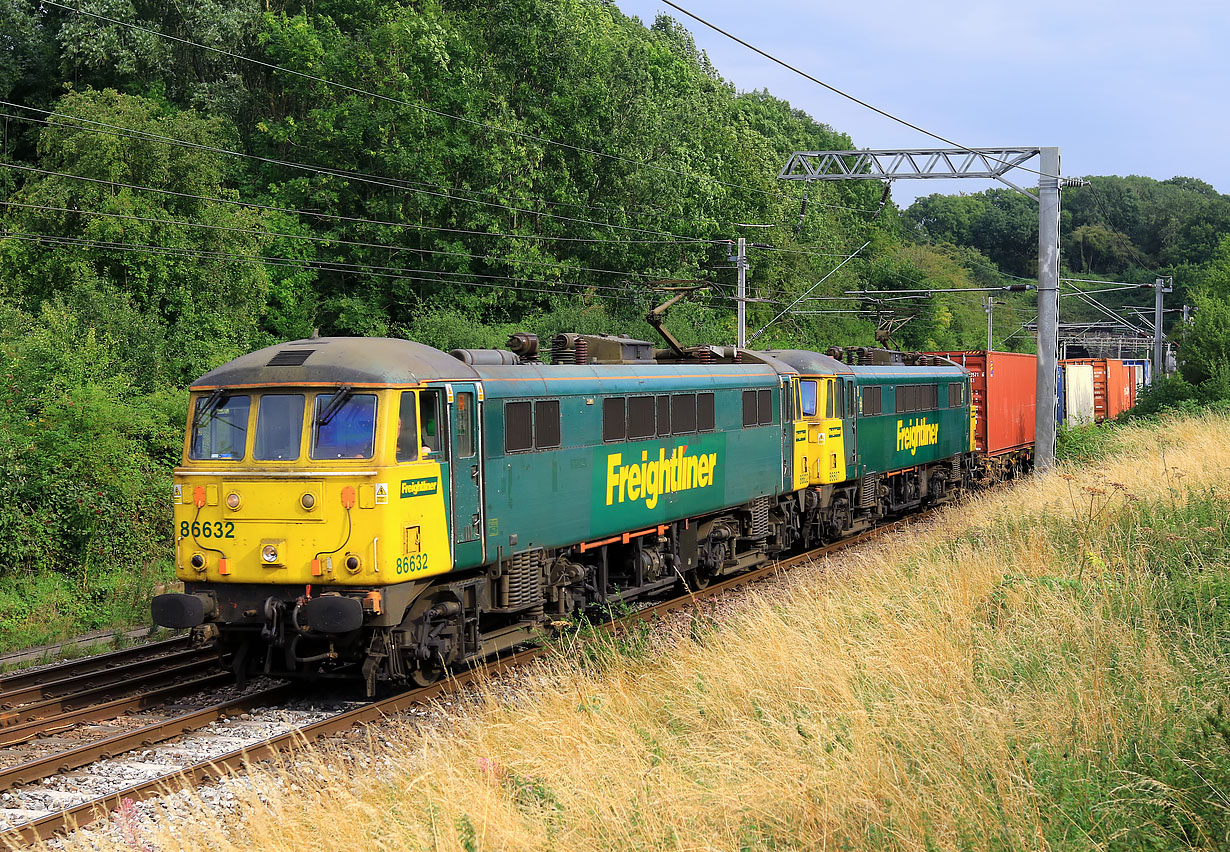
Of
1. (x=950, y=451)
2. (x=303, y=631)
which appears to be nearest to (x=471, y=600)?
(x=303, y=631)

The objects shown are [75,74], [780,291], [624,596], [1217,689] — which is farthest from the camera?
A: [780,291]

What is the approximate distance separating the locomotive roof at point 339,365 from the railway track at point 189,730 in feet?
9.14

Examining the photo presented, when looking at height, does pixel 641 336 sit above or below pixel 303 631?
above

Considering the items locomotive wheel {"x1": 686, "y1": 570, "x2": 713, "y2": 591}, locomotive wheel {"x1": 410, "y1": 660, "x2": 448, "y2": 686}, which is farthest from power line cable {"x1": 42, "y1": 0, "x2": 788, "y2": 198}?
locomotive wheel {"x1": 410, "y1": 660, "x2": 448, "y2": 686}

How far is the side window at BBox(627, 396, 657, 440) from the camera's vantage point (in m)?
14.0

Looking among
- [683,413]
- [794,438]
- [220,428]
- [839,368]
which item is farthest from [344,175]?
[220,428]

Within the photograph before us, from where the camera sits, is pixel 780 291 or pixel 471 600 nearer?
pixel 471 600

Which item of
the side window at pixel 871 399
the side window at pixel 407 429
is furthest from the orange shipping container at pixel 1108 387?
the side window at pixel 407 429

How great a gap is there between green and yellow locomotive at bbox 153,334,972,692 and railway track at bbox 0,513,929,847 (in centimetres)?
28

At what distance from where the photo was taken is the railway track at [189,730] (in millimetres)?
7555

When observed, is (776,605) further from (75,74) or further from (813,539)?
(75,74)

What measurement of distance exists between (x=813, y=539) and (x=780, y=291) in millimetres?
34945

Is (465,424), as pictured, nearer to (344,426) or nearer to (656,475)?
(344,426)

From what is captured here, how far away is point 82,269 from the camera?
26344 millimetres
